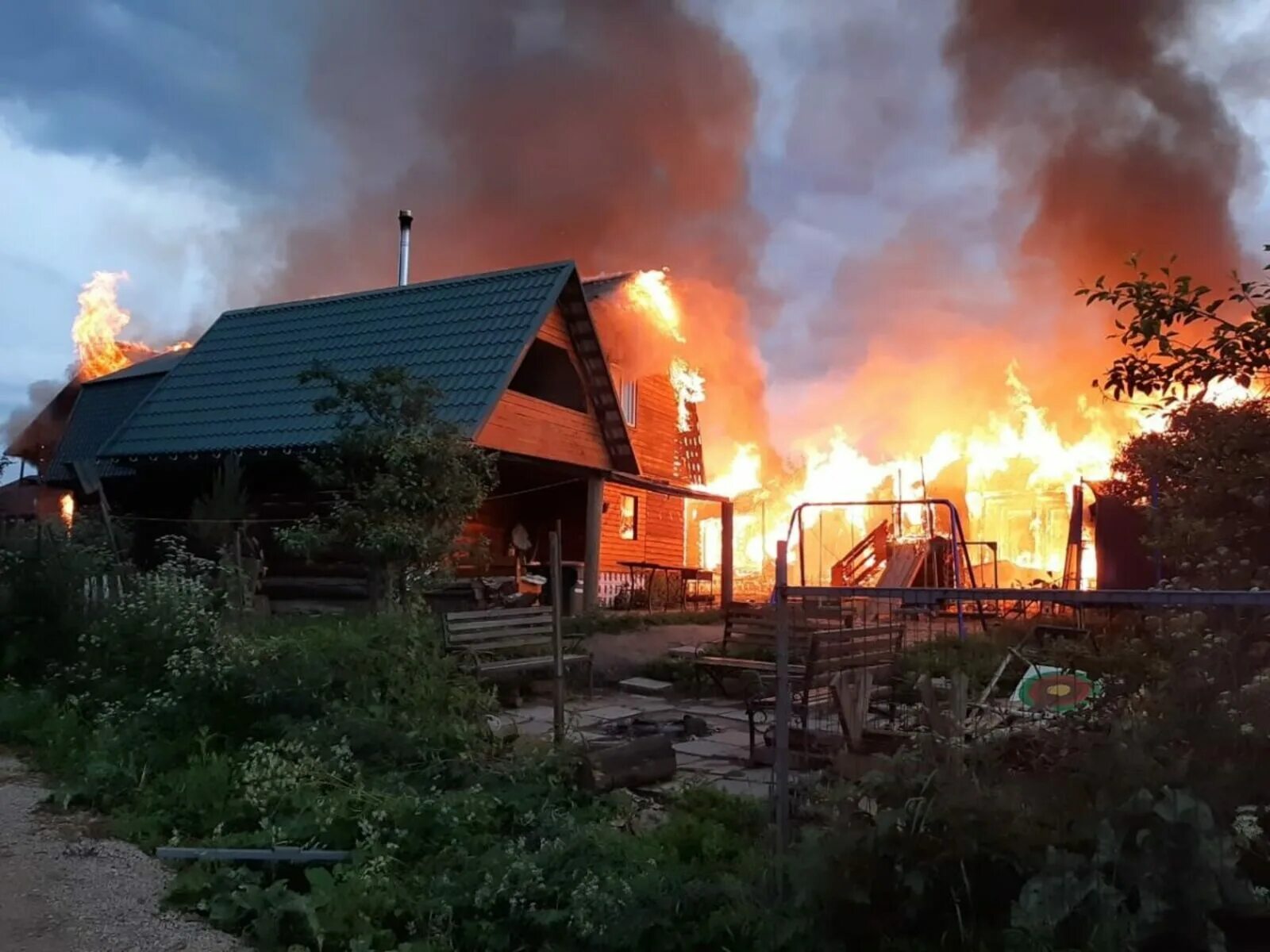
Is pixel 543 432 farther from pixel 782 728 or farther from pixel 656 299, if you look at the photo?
pixel 782 728

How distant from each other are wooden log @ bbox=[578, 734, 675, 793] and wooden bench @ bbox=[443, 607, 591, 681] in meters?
2.32

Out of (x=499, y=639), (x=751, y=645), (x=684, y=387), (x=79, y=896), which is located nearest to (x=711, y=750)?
(x=499, y=639)

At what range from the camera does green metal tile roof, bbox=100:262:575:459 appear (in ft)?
47.5

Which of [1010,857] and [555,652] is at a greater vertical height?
[555,652]

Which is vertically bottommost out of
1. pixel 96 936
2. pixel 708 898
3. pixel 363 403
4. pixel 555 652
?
pixel 96 936

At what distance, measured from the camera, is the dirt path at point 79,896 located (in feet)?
13.9

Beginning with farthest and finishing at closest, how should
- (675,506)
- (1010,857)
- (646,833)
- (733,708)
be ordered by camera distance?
(675,506) → (733,708) → (646,833) → (1010,857)

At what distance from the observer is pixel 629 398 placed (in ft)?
77.6

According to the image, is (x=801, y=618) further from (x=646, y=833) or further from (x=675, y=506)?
(x=675, y=506)

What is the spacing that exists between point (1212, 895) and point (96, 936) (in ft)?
13.6

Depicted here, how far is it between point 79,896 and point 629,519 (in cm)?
1869

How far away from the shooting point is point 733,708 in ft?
32.5

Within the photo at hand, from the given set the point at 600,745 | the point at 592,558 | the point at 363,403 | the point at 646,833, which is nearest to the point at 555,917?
the point at 646,833

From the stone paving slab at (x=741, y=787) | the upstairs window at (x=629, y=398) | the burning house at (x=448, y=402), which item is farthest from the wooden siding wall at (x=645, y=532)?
the stone paving slab at (x=741, y=787)
